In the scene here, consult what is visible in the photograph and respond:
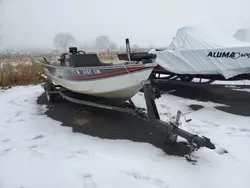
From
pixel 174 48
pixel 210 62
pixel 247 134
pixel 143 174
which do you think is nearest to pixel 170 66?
pixel 174 48

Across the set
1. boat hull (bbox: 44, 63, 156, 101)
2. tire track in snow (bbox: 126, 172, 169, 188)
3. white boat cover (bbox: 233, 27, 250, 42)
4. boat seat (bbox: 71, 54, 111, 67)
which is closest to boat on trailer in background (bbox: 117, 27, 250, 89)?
boat seat (bbox: 71, 54, 111, 67)

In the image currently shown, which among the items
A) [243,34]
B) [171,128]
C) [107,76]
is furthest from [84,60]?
[243,34]

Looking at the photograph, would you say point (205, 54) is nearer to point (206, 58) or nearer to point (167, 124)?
point (206, 58)

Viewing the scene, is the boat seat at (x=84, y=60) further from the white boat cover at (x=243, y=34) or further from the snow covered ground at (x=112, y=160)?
the white boat cover at (x=243, y=34)

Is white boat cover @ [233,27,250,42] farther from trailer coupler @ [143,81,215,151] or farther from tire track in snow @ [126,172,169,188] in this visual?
tire track in snow @ [126,172,169,188]

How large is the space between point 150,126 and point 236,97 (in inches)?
121

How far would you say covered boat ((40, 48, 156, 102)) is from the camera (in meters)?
3.88

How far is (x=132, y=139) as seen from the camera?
3898 mm

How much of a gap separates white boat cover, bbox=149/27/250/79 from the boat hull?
7.28ft

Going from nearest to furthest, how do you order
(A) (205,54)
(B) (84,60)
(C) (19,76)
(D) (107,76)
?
1. (D) (107,76)
2. (B) (84,60)
3. (A) (205,54)
4. (C) (19,76)

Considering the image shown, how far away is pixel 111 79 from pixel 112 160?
1.55 meters

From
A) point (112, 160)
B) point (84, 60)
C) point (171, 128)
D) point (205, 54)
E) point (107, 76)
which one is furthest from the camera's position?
point (205, 54)

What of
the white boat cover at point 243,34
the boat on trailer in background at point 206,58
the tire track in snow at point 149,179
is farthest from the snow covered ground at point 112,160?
the white boat cover at point 243,34

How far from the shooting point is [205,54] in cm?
574
